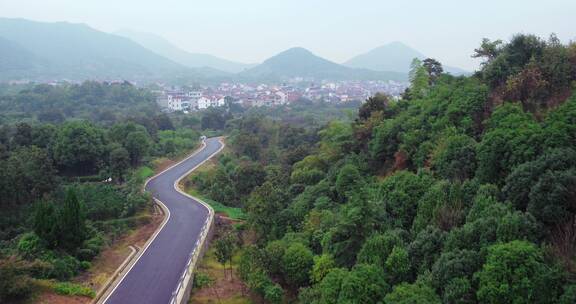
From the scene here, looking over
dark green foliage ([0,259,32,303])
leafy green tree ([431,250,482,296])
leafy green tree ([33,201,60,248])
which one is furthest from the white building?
leafy green tree ([431,250,482,296])

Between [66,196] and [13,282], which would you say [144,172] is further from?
[13,282]

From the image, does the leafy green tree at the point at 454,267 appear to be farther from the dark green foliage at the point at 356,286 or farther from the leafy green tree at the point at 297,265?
the leafy green tree at the point at 297,265

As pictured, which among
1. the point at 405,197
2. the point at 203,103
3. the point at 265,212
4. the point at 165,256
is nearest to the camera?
the point at 405,197

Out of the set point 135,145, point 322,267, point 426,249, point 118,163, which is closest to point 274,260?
point 322,267

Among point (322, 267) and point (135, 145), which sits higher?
point (322, 267)

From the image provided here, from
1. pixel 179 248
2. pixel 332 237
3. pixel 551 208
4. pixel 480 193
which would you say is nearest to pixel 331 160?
pixel 179 248
